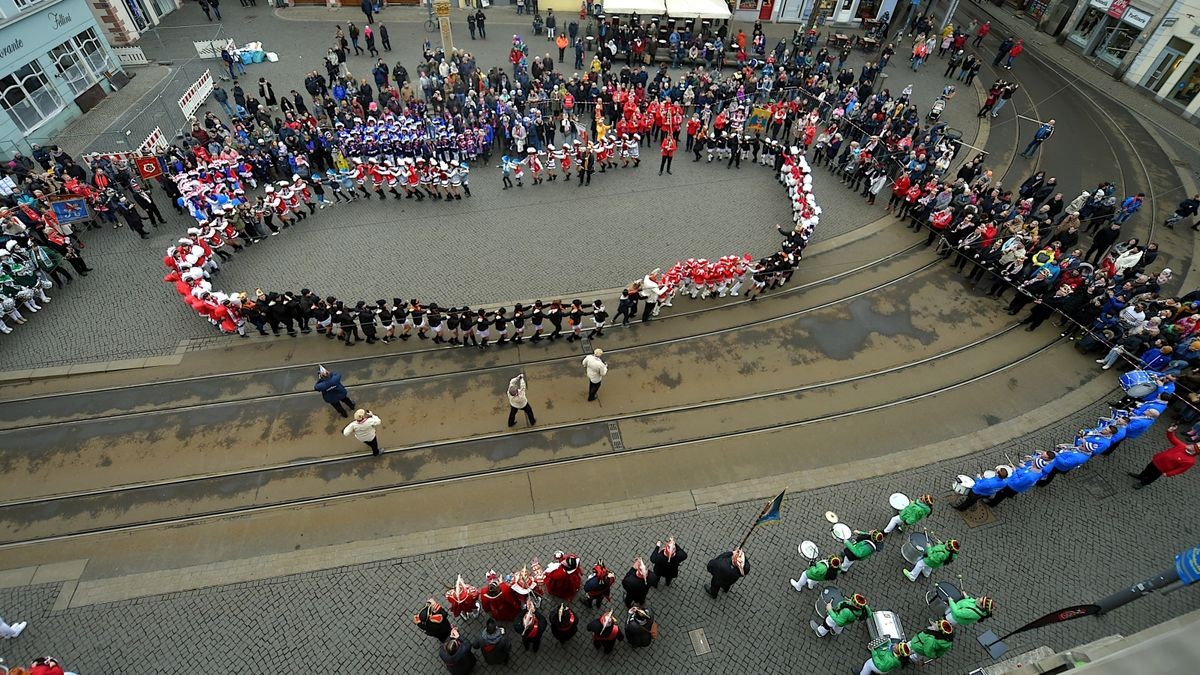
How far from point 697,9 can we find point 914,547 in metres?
30.5

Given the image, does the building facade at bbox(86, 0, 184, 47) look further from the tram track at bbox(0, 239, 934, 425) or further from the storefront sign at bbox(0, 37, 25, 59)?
the tram track at bbox(0, 239, 934, 425)

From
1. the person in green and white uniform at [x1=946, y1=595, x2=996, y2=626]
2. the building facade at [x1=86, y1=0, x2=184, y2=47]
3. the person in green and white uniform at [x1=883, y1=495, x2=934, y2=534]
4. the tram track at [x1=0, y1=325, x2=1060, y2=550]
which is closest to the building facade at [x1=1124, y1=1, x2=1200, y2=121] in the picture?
the tram track at [x1=0, y1=325, x2=1060, y2=550]

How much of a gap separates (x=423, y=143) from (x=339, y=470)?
14571 millimetres

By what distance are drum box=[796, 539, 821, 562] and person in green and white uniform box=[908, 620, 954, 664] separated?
2.19 meters

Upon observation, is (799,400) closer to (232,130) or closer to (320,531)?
(320,531)

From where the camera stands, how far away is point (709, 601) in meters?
10.1

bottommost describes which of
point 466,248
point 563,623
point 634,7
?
point 466,248

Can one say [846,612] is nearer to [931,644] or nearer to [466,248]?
[931,644]

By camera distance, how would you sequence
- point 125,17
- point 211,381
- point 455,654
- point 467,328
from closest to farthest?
point 455,654 → point 211,381 → point 467,328 → point 125,17

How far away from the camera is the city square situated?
32.5 ft

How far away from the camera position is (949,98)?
2747cm

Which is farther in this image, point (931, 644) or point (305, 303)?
point (305, 303)

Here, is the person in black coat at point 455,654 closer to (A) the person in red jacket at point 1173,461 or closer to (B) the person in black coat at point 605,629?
(B) the person in black coat at point 605,629

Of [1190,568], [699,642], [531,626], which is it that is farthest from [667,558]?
[1190,568]
